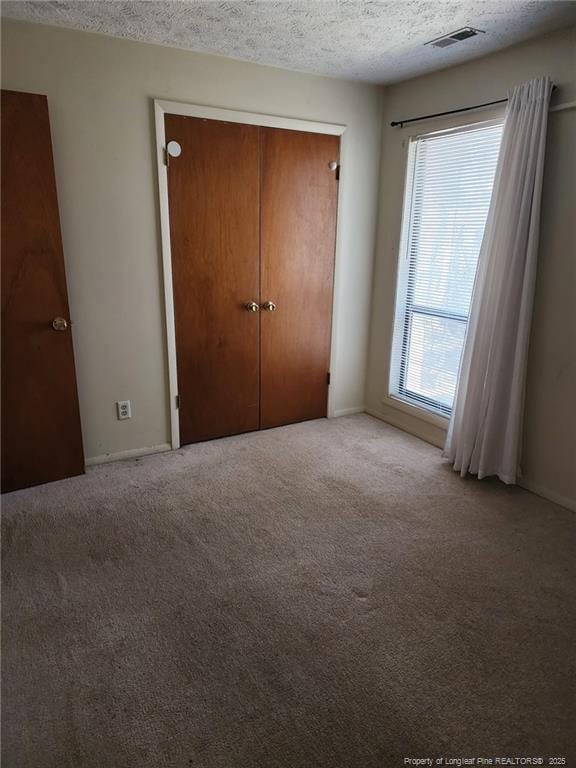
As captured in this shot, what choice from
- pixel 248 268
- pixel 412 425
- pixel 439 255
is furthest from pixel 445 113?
pixel 412 425

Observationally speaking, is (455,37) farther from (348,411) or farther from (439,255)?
(348,411)

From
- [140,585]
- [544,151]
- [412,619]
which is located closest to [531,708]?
[412,619]

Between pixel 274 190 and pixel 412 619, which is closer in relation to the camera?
pixel 412 619

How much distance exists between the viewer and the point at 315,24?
2.49 m

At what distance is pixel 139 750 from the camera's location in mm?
1476

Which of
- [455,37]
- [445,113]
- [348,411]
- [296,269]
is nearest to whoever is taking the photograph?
[455,37]

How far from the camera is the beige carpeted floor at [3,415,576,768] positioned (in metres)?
1.53

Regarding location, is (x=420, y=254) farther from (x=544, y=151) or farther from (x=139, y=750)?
(x=139, y=750)

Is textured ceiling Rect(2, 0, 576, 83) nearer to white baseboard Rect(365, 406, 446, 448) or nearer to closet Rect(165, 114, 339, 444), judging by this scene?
closet Rect(165, 114, 339, 444)

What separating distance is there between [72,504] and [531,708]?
2261 millimetres

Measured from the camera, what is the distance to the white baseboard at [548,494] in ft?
9.15

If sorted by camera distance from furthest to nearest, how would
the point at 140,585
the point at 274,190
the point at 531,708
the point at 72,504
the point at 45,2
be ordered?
1. the point at 274,190
2. the point at 72,504
3. the point at 45,2
4. the point at 140,585
5. the point at 531,708

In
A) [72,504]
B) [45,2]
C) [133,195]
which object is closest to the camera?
[45,2]

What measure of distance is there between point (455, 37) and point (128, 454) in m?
3.00
